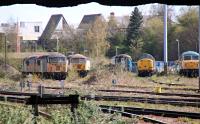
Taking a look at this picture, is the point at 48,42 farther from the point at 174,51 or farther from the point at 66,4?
the point at 66,4

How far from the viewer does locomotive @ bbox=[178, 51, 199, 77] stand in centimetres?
3256

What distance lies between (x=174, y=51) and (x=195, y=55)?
15428 mm

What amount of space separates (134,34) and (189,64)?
65.0 feet

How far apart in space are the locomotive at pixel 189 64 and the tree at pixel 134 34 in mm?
14074

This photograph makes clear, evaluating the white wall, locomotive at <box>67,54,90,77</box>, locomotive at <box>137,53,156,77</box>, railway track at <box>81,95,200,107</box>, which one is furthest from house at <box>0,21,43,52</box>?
railway track at <box>81,95,200,107</box>

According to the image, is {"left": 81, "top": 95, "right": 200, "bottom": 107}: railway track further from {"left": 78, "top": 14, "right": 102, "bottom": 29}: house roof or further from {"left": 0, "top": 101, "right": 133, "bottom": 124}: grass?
{"left": 78, "top": 14, "right": 102, "bottom": 29}: house roof

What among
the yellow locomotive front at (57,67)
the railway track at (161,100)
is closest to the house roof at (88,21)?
the yellow locomotive front at (57,67)

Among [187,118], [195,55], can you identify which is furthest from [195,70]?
[187,118]

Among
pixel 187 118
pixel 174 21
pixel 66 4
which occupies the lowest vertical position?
pixel 187 118

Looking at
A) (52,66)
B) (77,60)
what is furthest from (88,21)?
(52,66)

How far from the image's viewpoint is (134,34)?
171ft

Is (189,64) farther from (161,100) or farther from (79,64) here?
(161,100)

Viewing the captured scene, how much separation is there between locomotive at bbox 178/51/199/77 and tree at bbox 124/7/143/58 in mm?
14074

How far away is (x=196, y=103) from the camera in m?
13.7
